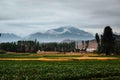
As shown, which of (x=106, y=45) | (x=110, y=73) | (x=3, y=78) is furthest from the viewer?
(x=106, y=45)

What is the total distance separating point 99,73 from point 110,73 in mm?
2244

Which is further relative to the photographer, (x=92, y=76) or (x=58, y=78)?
(x=92, y=76)

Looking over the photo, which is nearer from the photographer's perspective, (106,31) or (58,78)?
(58,78)

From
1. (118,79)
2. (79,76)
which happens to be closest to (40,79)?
(79,76)

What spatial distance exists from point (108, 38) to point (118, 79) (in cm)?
10942

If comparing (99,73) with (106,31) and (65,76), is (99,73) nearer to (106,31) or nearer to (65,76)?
(65,76)

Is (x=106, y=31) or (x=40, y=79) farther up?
(x=106, y=31)

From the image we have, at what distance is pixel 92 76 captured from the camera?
45.8 m

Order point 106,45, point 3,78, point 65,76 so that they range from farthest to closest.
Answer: point 106,45 < point 65,76 < point 3,78

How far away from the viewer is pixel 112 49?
14838cm

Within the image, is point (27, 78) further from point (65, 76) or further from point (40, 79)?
point (65, 76)

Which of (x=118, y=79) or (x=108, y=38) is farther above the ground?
(x=108, y=38)

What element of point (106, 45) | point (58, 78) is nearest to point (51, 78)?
point (58, 78)

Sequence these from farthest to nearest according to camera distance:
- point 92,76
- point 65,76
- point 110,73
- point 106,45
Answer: point 106,45 → point 110,73 → point 92,76 → point 65,76
